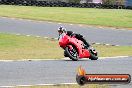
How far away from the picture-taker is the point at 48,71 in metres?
10.5

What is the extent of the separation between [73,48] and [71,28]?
16924 mm

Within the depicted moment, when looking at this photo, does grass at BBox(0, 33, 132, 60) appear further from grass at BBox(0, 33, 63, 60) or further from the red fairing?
the red fairing

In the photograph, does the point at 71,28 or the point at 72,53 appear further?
the point at 71,28

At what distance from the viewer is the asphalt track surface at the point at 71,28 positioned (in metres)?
24.4

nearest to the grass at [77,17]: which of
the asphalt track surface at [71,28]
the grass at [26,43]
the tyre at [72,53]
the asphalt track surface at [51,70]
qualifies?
the asphalt track surface at [71,28]

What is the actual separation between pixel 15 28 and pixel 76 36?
15209mm

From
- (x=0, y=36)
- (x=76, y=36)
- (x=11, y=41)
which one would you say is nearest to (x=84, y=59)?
(x=76, y=36)

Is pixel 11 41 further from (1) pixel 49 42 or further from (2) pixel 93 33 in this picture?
(2) pixel 93 33

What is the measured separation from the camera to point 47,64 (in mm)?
12141

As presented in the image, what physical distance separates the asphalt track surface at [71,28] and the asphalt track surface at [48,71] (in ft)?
34.9

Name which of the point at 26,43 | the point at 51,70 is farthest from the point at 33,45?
the point at 51,70

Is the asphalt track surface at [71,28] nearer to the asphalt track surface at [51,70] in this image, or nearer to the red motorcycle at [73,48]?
the red motorcycle at [73,48]

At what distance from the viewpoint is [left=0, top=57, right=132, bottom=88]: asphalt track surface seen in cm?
883

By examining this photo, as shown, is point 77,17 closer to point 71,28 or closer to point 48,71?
point 71,28
